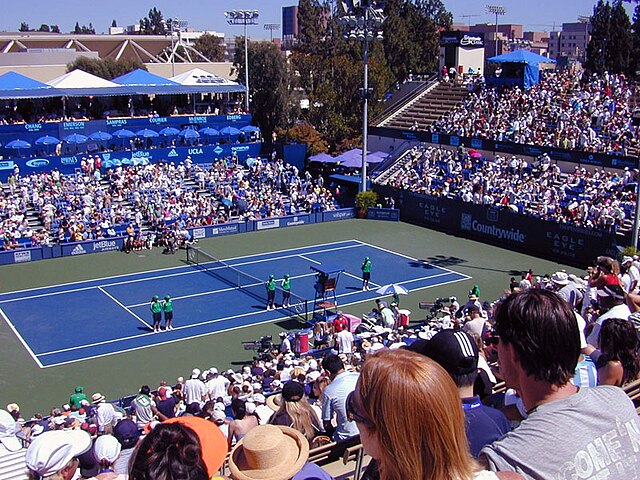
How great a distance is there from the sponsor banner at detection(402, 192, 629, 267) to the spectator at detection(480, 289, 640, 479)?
2843cm

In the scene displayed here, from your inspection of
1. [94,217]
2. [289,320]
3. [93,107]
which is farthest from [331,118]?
[289,320]

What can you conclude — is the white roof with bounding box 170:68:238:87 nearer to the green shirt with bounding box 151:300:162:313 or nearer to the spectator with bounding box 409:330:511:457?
the green shirt with bounding box 151:300:162:313

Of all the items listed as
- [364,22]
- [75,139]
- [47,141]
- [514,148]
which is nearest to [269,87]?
[364,22]

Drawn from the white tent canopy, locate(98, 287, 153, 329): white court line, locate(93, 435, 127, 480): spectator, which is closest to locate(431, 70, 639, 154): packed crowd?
the white tent canopy

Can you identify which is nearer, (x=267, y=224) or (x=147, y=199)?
(x=147, y=199)

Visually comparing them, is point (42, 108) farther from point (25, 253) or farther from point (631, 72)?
point (631, 72)

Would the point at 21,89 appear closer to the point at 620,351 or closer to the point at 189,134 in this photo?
the point at 189,134

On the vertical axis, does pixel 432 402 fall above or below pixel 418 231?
above

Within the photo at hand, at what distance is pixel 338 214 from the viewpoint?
4184 cm

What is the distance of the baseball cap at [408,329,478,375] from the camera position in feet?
14.0

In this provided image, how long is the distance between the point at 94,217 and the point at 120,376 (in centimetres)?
1656

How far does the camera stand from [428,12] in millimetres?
73812

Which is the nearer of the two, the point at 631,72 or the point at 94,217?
the point at 94,217

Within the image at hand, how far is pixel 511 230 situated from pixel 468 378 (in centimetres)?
3217
